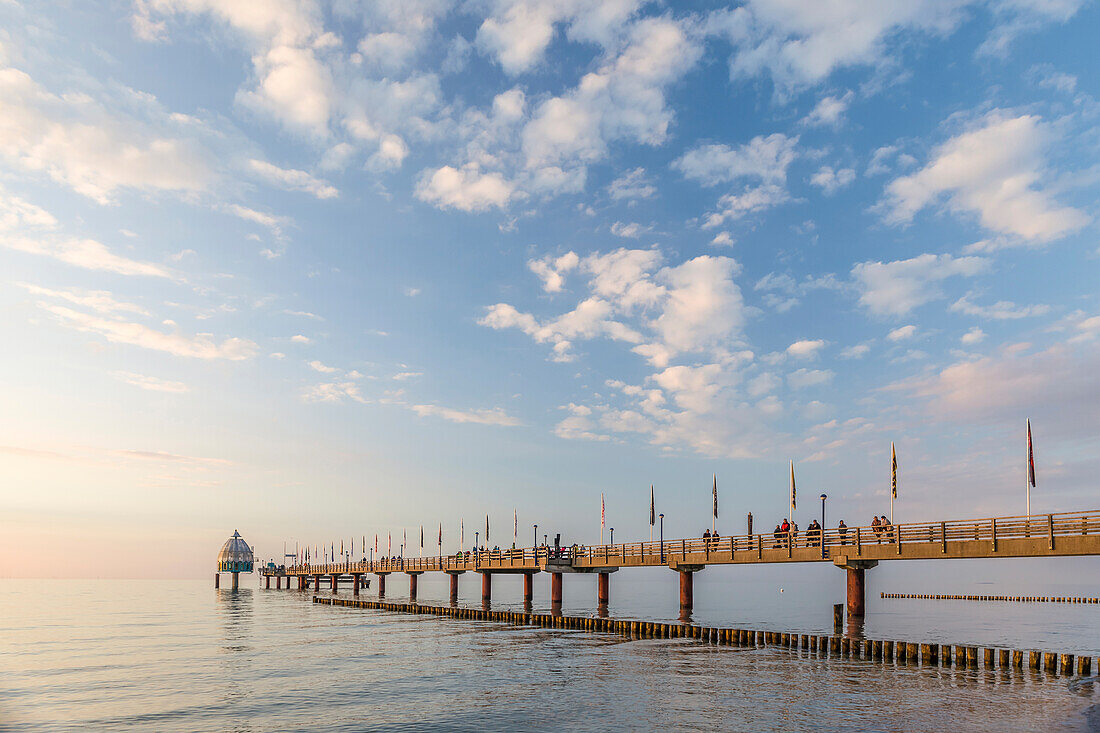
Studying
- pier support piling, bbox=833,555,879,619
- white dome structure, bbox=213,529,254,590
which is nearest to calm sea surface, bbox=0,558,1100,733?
pier support piling, bbox=833,555,879,619

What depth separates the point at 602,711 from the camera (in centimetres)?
2628

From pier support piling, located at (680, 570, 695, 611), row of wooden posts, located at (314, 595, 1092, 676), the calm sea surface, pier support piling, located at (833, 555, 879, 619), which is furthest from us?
pier support piling, located at (680, 570, 695, 611)

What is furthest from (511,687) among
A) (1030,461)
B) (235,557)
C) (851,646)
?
(235,557)

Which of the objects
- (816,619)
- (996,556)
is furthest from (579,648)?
(816,619)

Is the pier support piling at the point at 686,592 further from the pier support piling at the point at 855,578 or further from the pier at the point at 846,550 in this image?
the pier support piling at the point at 855,578

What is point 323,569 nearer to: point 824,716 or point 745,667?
point 745,667

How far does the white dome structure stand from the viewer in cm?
14312

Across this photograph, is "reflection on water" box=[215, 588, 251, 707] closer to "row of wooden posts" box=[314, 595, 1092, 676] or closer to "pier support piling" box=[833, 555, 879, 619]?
"row of wooden posts" box=[314, 595, 1092, 676]

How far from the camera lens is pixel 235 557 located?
144375 millimetres

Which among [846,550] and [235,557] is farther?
[235,557]

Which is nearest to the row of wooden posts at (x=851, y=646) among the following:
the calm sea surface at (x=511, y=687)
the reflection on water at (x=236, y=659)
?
the calm sea surface at (x=511, y=687)

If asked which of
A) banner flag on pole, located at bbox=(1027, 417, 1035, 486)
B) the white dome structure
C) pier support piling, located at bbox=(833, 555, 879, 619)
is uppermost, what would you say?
banner flag on pole, located at bbox=(1027, 417, 1035, 486)

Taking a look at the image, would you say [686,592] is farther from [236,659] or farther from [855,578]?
[236,659]

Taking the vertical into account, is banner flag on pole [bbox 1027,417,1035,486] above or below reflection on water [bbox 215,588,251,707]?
above
